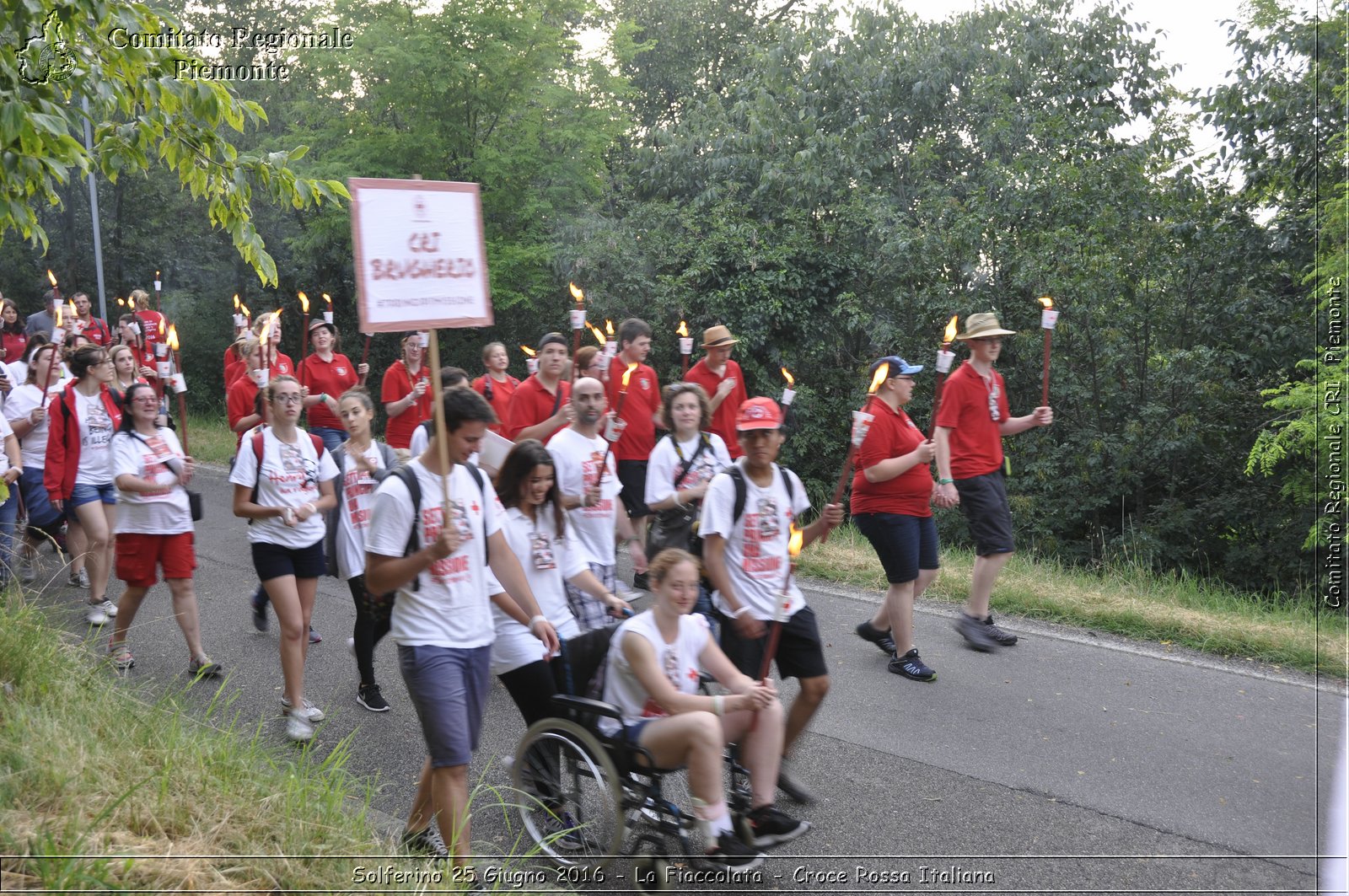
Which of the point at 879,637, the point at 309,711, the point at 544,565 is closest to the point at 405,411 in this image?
the point at 309,711

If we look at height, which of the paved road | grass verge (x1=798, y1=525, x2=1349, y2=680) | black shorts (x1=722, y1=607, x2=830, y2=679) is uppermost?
black shorts (x1=722, y1=607, x2=830, y2=679)

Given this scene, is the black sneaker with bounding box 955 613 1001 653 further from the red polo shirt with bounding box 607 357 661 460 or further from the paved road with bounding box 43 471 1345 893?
the red polo shirt with bounding box 607 357 661 460

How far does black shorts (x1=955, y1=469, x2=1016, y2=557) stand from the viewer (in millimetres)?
6957

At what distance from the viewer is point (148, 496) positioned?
6.39 metres

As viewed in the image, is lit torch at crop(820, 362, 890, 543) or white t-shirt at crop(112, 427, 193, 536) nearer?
lit torch at crop(820, 362, 890, 543)

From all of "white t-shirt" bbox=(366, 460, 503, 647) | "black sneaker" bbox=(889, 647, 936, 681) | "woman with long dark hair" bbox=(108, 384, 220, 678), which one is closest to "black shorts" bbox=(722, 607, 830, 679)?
"white t-shirt" bbox=(366, 460, 503, 647)

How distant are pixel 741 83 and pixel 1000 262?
6.09m

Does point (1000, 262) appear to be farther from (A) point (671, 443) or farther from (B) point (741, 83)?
(A) point (671, 443)

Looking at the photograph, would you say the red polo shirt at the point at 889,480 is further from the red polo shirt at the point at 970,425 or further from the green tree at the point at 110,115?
the green tree at the point at 110,115

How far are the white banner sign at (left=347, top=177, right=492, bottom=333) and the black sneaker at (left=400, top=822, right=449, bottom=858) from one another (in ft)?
6.14

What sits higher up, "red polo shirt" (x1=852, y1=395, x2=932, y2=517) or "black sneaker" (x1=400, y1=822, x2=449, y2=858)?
"red polo shirt" (x1=852, y1=395, x2=932, y2=517)

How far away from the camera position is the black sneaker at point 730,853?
384cm

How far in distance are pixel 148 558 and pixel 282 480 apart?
3.65 feet

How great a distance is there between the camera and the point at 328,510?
6.25 meters
